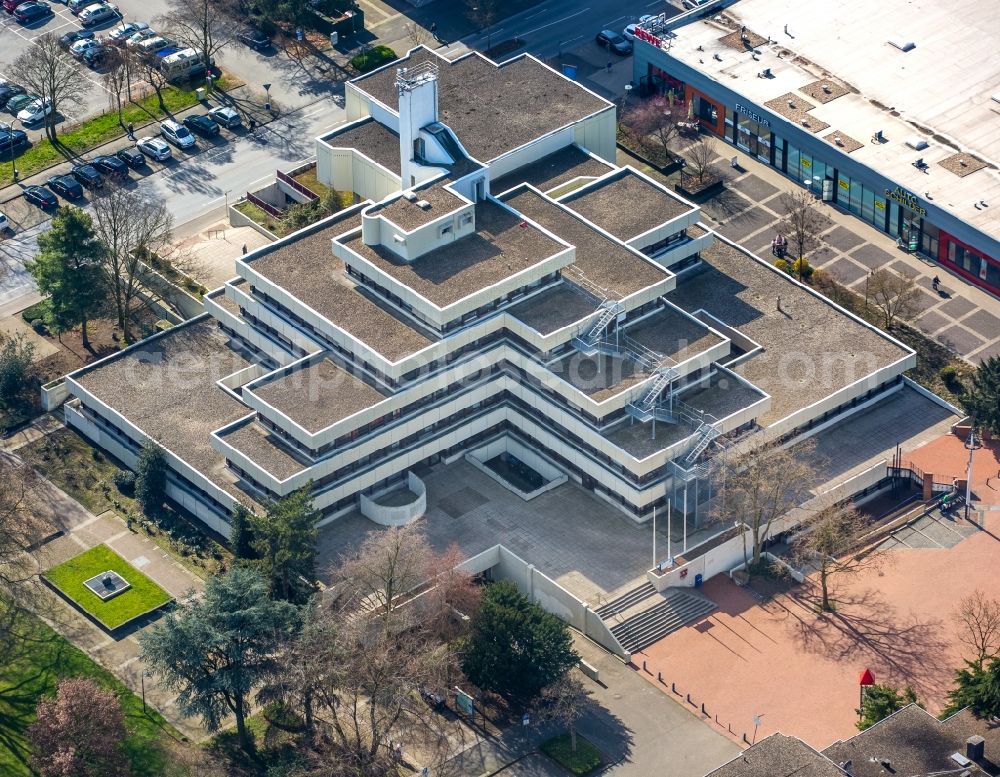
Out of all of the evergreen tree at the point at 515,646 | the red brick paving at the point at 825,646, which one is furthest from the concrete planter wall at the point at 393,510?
the red brick paving at the point at 825,646

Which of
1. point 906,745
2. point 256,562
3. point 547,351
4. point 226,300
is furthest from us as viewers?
point 226,300

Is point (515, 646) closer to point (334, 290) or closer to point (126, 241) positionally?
point (334, 290)

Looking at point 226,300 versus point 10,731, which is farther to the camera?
point 226,300

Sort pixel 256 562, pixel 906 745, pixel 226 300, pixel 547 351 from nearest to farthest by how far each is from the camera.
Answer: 1. pixel 906 745
2. pixel 256 562
3. pixel 547 351
4. pixel 226 300

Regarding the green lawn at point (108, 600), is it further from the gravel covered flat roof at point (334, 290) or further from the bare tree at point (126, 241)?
the bare tree at point (126, 241)

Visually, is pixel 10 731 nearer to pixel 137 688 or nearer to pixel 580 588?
pixel 137 688

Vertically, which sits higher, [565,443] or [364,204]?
[364,204]

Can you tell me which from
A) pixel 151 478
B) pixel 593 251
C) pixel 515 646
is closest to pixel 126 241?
pixel 151 478

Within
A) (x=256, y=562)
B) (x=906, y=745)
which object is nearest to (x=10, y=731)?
(x=256, y=562)
